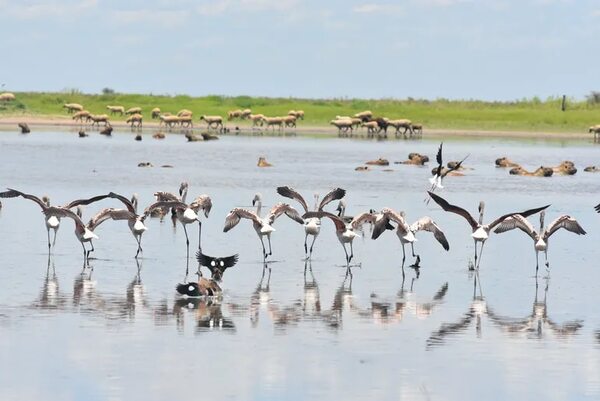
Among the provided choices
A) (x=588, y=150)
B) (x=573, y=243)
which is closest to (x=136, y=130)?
(x=588, y=150)

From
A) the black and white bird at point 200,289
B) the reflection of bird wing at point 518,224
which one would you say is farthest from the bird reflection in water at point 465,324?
the black and white bird at point 200,289

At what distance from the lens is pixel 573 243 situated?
22938mm

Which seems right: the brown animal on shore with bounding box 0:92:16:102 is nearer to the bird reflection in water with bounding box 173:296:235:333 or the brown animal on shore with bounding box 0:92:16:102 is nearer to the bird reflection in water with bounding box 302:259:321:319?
the bird reflection in water with bounding box 302:259:321:319

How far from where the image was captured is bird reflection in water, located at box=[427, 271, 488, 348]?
14.1 meters

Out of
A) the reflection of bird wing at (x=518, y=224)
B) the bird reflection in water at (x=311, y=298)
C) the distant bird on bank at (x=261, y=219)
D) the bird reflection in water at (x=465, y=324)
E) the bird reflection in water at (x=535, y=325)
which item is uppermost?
the reflection of bird wing at (x=518, y=224)

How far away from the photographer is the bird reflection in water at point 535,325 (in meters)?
14.7

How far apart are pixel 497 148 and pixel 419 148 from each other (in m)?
3.24

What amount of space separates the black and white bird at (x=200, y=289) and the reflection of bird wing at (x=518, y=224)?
5.17 metres

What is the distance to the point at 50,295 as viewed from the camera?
16141 millimetres

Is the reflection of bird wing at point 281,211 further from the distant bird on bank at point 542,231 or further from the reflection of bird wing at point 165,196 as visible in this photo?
the distant bird on bank at point 542,231

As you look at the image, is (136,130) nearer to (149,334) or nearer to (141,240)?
(141,240)

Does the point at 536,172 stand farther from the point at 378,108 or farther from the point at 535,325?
the point at 378,108

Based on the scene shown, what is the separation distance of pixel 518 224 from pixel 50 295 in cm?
679

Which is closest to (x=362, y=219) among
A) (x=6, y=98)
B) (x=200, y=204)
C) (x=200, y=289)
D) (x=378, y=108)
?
(x=200, y=204)
